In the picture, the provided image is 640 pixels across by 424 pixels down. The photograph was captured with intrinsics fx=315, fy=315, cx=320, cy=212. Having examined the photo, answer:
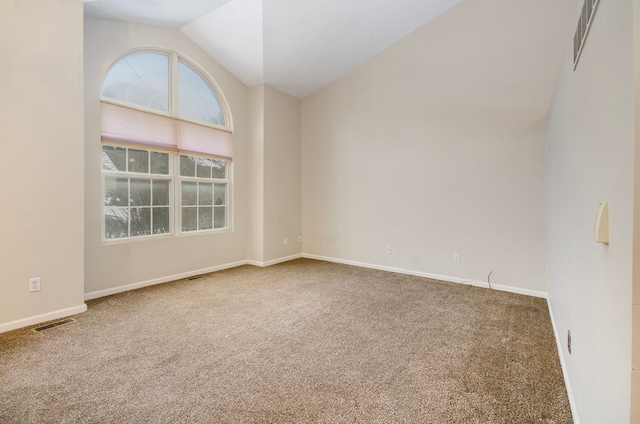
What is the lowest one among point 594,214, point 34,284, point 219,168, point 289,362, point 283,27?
point 289,362

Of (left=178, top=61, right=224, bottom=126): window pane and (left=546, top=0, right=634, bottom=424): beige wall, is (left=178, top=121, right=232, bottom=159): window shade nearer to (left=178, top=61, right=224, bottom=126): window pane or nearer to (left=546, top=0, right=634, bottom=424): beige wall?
(left=178, top=61, right=224, bottom=126): window pane

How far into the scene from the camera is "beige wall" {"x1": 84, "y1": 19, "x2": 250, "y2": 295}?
Result: 343 cm

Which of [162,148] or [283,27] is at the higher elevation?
[283,27]

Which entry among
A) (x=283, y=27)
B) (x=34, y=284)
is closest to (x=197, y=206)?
(x=34, y=284)

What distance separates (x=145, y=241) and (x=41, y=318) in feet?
4.32

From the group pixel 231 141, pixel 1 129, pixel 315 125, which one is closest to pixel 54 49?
pixel 1 129

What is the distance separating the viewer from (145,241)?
13.0 ft

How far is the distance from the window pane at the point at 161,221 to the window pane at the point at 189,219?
9.1 inches

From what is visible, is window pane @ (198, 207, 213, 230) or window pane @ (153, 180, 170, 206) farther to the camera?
window pane @ (198, 207, 213, 230)

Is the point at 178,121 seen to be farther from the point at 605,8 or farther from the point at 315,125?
the point at 605,8

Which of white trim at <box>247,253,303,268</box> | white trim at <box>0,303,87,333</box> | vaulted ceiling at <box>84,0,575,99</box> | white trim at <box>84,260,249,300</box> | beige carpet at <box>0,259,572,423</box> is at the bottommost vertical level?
beige carpet at <box>0,259,572,423</box>

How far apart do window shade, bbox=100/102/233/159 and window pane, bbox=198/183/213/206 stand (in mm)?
476

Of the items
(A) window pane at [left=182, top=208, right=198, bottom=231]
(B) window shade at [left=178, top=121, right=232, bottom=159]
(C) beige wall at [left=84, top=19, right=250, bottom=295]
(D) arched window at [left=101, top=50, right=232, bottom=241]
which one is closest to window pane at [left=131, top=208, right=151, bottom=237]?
(D) arched window at [left=101, top=50, right=232, bottom=241]

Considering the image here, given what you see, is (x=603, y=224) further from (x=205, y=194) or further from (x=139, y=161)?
(x=205, y=194)
